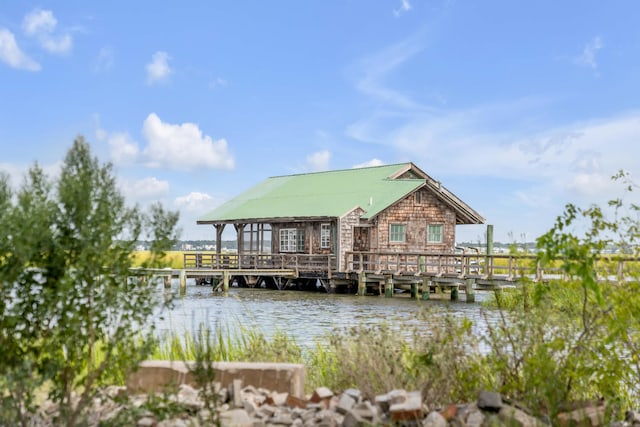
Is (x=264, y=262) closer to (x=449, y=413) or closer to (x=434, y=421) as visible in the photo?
(x=449, y=413)

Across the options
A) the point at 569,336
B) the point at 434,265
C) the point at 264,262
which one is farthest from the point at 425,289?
the point at 569,336

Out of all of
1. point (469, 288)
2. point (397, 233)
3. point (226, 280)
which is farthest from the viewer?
point (397, 233)

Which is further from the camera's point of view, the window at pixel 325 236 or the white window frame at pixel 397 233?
the window at pixel 325 236

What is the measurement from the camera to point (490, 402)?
6.27m

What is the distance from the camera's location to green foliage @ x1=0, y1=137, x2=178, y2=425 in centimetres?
559

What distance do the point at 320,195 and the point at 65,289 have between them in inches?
1282

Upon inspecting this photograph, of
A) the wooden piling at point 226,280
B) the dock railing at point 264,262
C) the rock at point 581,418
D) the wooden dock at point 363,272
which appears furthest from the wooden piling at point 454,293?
the rock at point 581,418

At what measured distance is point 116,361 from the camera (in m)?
5.90

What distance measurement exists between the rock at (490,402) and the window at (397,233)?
2907cm

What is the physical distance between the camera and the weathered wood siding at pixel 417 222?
35.2 m

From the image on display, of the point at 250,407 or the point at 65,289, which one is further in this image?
the point at 250,407

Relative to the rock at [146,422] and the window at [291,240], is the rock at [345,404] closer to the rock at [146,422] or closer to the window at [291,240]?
the rock at [146,422]

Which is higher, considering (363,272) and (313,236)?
(313,236)

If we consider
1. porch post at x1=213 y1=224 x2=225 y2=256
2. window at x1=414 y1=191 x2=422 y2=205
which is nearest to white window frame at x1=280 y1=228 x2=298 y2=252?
porch post at x1=213 y1=224 x2=225 y2=256
